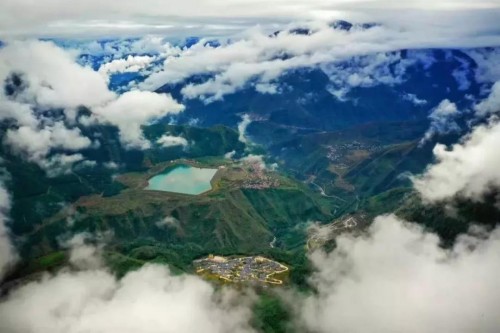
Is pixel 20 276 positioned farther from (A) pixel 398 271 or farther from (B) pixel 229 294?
(A) pixel 398 271

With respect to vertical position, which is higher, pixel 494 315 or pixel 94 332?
pixel 494 315

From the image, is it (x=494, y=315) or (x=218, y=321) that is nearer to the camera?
(x=494, y=315)

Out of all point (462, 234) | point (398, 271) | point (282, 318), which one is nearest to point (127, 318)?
point (282, 318)

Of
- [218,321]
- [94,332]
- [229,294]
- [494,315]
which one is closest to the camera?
[494,315]

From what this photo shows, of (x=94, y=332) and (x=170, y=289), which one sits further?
(x=170, y=289)

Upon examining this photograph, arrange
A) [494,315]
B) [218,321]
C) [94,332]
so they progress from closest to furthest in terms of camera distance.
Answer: [494,315] < [94,332] < [218,321]

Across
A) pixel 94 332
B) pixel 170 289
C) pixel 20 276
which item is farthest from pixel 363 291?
pixel 20 276

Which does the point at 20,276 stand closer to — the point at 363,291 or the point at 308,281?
the point at 308,281

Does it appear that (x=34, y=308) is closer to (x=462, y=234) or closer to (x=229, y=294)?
(x=229, y=294)

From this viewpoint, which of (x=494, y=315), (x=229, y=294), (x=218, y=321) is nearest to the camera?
(x=494, y=315)

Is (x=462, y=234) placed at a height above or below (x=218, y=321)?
above
